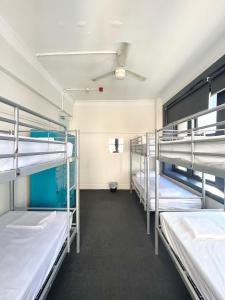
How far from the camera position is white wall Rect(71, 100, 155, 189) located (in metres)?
4.96

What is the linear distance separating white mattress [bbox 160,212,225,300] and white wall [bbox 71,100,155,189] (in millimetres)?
3337

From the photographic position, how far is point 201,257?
3.84 ft

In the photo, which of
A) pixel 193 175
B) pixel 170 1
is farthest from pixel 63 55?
pixel 193 175

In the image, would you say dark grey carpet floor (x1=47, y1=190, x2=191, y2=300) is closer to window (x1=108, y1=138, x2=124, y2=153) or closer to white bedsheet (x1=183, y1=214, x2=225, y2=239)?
white bedsheet (x1=183, y1=214, x2=225, y2=239)

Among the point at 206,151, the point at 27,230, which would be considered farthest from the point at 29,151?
the point at 206,151

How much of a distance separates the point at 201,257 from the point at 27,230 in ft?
4.67

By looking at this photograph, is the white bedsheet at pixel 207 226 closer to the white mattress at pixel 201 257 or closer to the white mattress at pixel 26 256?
the white mattress at pixel 201 257

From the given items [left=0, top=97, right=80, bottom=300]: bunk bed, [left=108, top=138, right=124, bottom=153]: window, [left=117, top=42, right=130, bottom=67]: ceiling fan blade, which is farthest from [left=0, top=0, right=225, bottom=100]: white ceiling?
[left=108, top=138, right=124, bottom=153]: window

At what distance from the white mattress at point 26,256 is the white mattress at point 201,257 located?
0.95 meters

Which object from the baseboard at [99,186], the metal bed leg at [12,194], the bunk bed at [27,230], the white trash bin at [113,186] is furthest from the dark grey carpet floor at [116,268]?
the baseboard at [99,186]

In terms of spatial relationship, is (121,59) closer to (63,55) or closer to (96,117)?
(63,55)

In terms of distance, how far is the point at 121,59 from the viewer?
2.43m

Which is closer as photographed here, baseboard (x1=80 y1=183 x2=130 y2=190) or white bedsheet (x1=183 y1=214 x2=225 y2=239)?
white bedsheet (x1=183 y1=214 x2=225 y2=239)

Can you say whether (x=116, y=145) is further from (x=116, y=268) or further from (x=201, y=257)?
(x=201, y=257)
